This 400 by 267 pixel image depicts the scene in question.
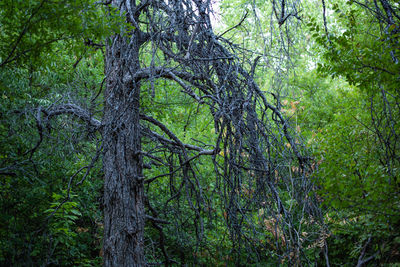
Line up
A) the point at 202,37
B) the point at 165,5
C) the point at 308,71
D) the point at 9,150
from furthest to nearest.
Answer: the point at 308,71, the point at 9,150, the point at 165,5, the point at 202,37

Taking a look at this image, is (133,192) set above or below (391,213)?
above

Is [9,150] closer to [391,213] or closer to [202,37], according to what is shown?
[202,37]

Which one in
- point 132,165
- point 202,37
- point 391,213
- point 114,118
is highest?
point 202,37

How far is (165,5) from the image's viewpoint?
412 centimetres

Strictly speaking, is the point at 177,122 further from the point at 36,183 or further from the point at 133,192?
the point at 133,192

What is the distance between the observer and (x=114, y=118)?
423cm

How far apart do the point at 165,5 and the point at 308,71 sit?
10389 mm

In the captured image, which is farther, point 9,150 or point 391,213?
point 9,150

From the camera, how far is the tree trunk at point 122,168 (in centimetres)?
426

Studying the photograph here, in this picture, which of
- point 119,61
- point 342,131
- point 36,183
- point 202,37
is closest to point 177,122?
point 342,131

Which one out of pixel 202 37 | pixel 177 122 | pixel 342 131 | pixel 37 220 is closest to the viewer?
pixel 202 37

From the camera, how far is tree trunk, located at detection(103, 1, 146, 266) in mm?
4258

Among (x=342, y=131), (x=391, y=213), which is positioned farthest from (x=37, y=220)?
Answer: (x=342, y=131)

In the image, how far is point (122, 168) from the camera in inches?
176
